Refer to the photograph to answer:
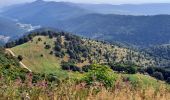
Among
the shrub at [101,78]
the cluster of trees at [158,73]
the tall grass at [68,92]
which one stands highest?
the tall grass at [68,92]

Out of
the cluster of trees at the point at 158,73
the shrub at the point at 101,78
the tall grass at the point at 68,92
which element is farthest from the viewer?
the cluster of trees at the point at 158,73

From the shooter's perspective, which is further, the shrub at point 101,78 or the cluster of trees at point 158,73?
the cluster of trees at point 158,73

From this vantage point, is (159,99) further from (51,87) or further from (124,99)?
(51,87)

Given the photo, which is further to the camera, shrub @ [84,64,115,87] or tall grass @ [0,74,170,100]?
shrub @ [84,64,115,87]

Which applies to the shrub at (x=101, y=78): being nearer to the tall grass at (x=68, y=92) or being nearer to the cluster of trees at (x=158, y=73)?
the tall grass at (x=68, y=92)

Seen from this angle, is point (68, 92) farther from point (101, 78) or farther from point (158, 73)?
→ point (158, 73)

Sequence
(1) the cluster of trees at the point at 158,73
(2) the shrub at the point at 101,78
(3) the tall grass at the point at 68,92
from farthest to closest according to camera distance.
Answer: (1) the cluster of trees at the point at 158,73
(2) the shrub at the point at 101,78
(3) the tall grass at the point at 68,92

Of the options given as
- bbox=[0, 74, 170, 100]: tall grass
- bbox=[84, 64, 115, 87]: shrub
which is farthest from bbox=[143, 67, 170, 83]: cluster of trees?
bbox=[0, 74, 170, 100]: tall grass

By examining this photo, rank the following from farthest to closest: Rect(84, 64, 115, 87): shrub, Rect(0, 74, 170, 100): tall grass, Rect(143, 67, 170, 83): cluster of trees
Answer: Rect(143, 67, 170, 83): cluster of trees
Rect(84, 64, 115, 87): shrub
Rect(0, 74, 170, 100): tall grass

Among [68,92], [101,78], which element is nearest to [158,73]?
[101,78]

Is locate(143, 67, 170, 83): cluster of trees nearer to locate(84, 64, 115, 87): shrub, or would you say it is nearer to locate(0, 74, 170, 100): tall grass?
locate(84, 64, 115, 87): shrub

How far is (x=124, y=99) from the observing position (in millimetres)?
13078

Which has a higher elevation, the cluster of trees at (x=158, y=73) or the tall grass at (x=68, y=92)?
the tall grass at (x=68, y=92)

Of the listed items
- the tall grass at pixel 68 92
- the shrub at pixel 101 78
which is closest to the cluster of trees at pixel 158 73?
the shrub at pixel 101 78
